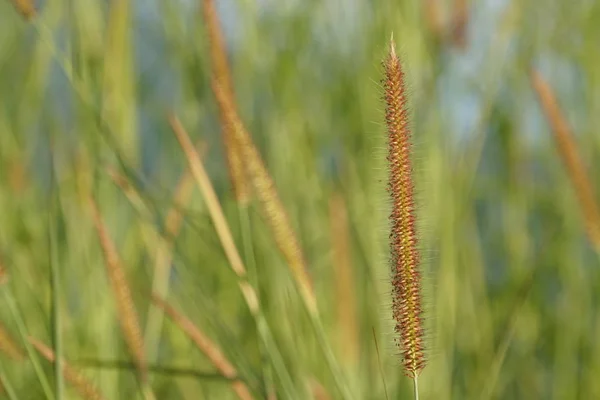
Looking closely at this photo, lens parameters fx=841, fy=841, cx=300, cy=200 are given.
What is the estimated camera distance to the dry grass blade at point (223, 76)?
1.70ft

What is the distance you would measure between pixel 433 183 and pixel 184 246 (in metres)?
0.51

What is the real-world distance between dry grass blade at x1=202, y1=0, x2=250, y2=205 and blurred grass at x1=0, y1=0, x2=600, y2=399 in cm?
14

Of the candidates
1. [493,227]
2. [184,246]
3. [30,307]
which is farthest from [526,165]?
[30,307]

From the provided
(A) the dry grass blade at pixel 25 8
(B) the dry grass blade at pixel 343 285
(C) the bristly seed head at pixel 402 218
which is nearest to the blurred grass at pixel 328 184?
(B) the dry grass blade at pixel 343 285

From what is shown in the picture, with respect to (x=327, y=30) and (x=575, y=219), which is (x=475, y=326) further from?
(x=327, y=30)

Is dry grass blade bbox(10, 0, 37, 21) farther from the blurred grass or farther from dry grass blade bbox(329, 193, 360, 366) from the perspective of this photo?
dry grass blade bbox(329, 193, 360, 366)

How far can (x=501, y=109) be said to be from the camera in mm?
1200

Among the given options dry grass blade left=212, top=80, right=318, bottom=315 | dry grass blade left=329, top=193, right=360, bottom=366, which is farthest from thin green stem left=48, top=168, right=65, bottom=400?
dry grass blade left=329, top=193, right=360, bottom=366

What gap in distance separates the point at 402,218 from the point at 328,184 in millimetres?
882

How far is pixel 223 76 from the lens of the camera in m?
0.53

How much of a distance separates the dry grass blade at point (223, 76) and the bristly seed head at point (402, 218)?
0.74ft

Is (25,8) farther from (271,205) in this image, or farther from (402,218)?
(402,218)

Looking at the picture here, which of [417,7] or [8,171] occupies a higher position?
[417,7]

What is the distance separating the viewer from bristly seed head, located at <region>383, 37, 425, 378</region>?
286 mm
